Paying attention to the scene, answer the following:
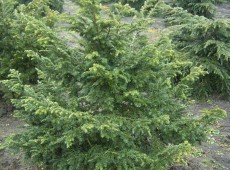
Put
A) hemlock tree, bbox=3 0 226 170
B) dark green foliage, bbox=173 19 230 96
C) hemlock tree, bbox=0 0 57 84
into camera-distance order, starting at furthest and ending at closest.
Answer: dark green foliage, bbox=173 19 230 96, hemlock tree, bbox=0 0 57 84, hemlock tree, bbox=3 0 226 170

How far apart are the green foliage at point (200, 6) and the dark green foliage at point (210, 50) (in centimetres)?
364

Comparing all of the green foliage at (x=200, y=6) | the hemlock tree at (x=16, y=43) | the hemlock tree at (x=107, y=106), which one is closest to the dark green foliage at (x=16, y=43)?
the hemlock tree at (x=16, y=43)

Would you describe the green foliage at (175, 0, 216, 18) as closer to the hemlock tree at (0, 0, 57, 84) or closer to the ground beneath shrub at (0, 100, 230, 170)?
the ground beneath shrub at (0, 100, 230, 170)

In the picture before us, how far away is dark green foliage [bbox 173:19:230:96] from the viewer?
7836mm

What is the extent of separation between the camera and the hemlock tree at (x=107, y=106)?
3967 mm

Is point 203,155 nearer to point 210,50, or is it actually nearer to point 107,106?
point 107,106

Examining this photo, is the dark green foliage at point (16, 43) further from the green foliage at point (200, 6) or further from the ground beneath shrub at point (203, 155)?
the green foliage at point (200, 6)

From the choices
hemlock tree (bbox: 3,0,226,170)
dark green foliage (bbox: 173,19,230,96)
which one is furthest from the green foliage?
hemlock tree (bbox: 3,0,226,170)

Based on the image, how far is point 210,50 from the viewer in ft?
26.9

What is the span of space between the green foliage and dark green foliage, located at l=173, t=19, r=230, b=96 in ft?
12.0

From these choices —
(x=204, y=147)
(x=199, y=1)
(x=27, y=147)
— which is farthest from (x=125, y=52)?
(x=199, y=1)

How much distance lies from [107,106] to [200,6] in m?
8.97

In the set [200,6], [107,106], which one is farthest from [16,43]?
[200,6]

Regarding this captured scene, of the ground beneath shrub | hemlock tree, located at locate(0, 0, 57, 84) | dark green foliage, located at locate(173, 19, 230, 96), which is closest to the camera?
the ground beneath shrub
